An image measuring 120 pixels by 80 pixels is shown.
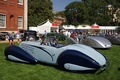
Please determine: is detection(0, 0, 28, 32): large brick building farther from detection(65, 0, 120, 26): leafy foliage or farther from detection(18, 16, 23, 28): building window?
detection(65, 0, 120, 26): leafy foliage

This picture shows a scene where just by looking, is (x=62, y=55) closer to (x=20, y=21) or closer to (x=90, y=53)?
(x=90, y=53)

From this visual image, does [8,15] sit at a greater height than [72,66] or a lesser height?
greater

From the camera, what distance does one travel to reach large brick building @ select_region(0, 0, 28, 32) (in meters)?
29.5

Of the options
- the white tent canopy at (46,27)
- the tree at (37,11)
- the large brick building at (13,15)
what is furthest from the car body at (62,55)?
the tree at (37,11)

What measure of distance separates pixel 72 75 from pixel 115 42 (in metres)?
13.6

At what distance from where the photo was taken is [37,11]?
57375 millimetres

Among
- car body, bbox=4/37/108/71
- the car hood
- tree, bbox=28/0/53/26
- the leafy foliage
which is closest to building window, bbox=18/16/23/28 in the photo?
tree, bbox=28/0/53/26

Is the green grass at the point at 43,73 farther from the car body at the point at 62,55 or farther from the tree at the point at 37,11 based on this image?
the tree at the point at 37,11

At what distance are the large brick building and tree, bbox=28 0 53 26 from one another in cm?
2258

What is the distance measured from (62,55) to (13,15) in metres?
24.6

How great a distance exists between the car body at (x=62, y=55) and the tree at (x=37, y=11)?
47099mm

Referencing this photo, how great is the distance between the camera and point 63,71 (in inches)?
329

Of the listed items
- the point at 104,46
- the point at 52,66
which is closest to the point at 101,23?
the point at 104,46

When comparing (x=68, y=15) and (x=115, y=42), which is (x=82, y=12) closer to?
(x=68, y=15)
